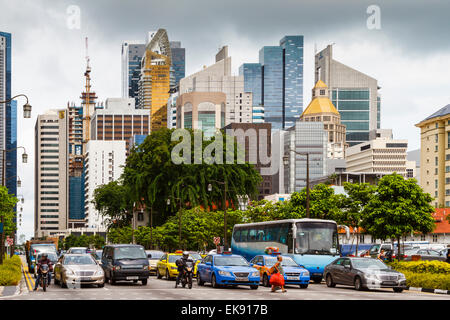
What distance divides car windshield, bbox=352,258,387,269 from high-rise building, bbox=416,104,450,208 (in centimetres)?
15791

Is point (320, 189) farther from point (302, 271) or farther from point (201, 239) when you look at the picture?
point (302, 271)

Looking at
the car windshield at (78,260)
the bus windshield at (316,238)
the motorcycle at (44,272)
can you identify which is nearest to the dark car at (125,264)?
the car windshield at (78,260)

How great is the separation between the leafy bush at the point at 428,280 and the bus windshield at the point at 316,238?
5624 millimetres

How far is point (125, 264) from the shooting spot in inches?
1319

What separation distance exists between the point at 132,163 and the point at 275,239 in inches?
1443

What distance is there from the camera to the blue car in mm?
30375

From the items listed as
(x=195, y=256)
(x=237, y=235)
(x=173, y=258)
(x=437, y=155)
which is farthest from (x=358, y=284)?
(x=437, y=155)

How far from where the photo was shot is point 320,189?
227 feet

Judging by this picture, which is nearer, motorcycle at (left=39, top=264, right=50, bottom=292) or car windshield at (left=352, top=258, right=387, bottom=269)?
motorcycle at (left=39, top=264, right=50, bottom=292)

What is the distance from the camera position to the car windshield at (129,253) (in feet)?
113

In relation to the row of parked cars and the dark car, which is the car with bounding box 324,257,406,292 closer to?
the row of parked cars

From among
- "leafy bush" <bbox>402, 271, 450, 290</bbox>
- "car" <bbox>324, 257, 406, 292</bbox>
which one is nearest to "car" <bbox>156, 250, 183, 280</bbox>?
"car" <bbox>324, 257, 406, 292</bbox>

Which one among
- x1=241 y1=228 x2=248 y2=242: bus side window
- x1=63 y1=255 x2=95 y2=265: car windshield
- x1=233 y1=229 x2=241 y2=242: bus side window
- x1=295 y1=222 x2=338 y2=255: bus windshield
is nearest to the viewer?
x1=63 y1=255 x2=95 y2=265: car windshield

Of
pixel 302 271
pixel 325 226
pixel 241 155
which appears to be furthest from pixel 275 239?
pixel 241 155
